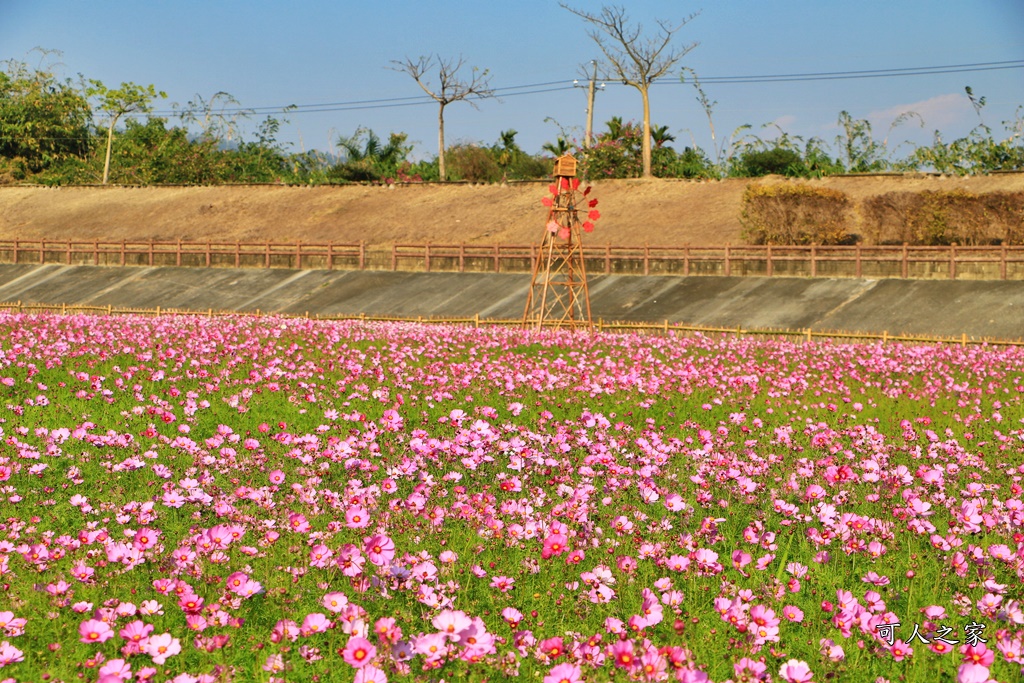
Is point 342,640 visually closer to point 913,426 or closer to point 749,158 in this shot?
point 913,426

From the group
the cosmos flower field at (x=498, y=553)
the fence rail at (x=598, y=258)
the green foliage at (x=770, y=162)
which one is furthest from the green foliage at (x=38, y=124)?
the cosmos flower field at (x=498, y=553)

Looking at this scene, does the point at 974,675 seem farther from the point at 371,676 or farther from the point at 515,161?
the point at 515,161

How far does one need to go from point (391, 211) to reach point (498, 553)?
48.8 meters

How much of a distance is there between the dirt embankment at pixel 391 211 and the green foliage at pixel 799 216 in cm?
339

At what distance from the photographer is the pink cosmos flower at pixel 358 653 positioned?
3164 millimetres

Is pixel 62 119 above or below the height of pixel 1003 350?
above

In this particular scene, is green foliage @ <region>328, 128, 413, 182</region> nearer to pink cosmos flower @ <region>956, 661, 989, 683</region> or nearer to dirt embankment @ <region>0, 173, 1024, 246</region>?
dirt embankment @ <region>0, 173, 1024, 246</region>

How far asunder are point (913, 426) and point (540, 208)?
1609 inches

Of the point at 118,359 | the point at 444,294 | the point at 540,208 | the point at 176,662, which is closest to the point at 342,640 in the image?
the point at 176,662

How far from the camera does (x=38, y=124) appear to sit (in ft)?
237

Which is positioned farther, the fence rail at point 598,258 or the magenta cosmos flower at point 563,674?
the fence rail at point 598,258

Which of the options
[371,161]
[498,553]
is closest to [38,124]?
[371,161]

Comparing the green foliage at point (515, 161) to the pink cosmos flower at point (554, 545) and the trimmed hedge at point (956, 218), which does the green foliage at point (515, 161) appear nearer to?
the trimmed hedge at point (956, 218)

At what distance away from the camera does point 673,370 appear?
14.3 metres
